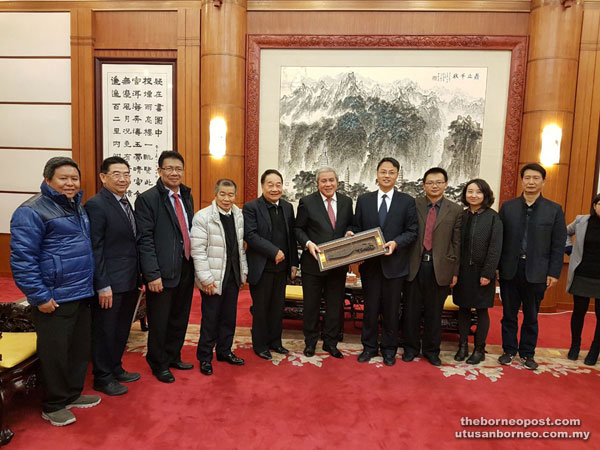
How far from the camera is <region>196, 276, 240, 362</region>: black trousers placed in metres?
2.91

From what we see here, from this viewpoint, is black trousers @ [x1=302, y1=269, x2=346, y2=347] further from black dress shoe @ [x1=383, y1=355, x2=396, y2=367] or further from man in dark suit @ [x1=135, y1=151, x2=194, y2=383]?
man in dark suit @ [x1=135, y1=151, x2=194, y2=383]

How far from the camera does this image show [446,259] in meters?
3.01

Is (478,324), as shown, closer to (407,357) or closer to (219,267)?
(407,357)

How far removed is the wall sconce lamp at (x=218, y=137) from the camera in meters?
4.77

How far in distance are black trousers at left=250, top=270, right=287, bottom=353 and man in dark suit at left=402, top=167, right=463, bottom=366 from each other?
1025mm

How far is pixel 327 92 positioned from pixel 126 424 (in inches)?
160

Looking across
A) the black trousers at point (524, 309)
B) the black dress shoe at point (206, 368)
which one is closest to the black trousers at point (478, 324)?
the black trousers at point (524, 309)

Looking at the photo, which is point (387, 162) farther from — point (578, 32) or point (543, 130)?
point (578, 32)

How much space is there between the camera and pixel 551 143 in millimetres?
4484

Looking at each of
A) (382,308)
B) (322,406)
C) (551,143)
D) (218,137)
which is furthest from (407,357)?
(218,137)

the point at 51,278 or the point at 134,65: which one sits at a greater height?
the point at 134,65

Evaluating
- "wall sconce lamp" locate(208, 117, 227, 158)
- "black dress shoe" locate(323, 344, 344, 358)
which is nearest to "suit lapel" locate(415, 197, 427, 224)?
"black dress shoe" locate(323, 344, 344, 358)

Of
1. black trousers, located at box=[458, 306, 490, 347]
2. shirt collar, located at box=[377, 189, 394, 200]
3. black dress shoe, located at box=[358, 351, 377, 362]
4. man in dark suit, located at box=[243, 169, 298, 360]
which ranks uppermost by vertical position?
shirt collar, located at box=[377, 189, 394, 200]

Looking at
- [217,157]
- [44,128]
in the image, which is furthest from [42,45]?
[217,157]
